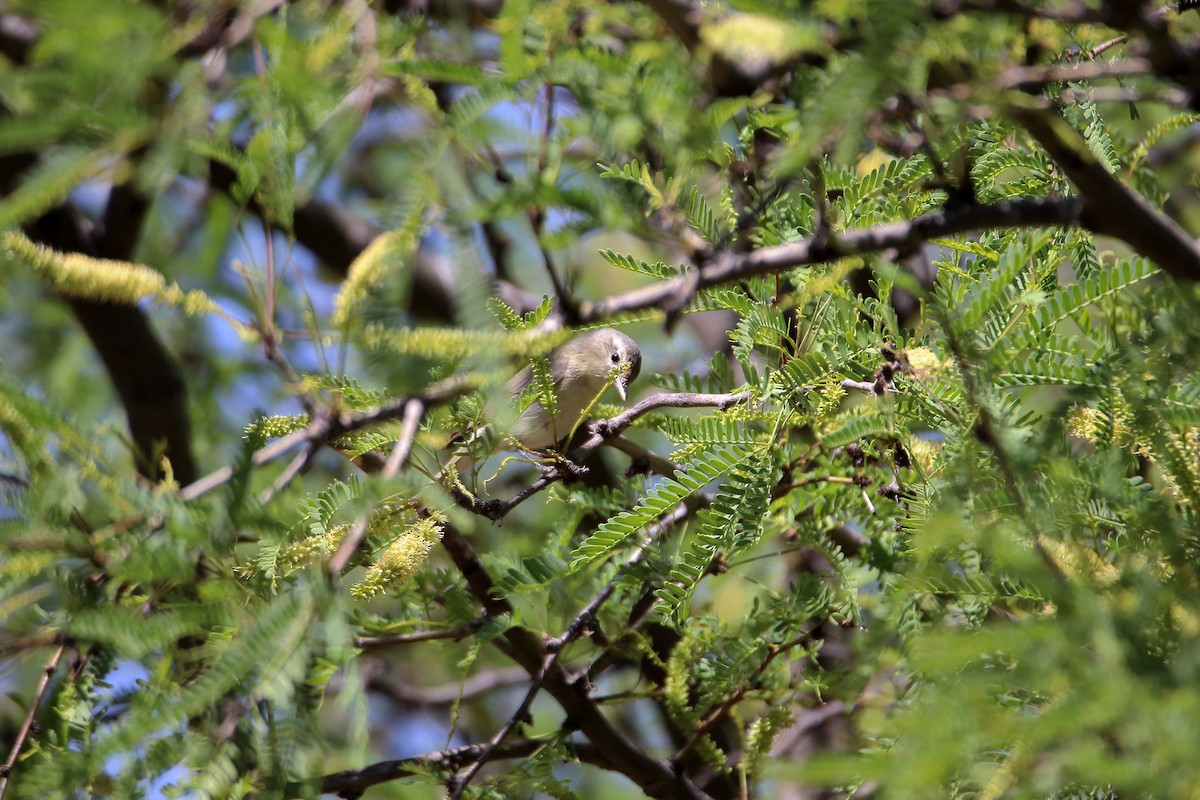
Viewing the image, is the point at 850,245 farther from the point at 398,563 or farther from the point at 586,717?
the point at 586,717

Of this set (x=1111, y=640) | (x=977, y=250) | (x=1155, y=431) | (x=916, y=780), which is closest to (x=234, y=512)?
(x=916, y=780)

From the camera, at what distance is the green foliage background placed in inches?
62.0

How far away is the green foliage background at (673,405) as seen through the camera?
158cm

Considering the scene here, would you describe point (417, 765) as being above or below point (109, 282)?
below

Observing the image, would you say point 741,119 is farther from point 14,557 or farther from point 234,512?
point 14,557

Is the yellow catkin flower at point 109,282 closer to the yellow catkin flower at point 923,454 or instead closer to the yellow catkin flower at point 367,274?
the yellow catkin flower at point 367,274

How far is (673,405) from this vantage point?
10.8 ft

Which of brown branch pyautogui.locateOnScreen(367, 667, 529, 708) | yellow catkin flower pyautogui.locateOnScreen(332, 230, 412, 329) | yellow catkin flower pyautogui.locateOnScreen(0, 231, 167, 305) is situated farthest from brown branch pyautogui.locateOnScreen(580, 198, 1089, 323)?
brown branch pyautogui.locateOnScreen(367, 667, 529, 708)

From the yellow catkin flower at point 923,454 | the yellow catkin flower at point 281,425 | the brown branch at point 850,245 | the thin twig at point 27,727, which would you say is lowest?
the thin twig at point 27,727

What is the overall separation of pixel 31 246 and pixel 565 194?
0.89 meters

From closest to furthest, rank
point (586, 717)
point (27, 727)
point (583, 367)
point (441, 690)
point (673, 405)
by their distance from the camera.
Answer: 1. point (27, 727)
2. point (586, 717)
3. point (673, 405)
4. point (441, 690)
5. point (583, 367)

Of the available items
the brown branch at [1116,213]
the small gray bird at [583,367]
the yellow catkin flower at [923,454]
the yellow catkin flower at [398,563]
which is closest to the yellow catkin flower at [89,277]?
the yellow catkin flower at [398,563]

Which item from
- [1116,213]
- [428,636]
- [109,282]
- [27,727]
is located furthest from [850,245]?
[27,727]

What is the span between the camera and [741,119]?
3.17 metres
